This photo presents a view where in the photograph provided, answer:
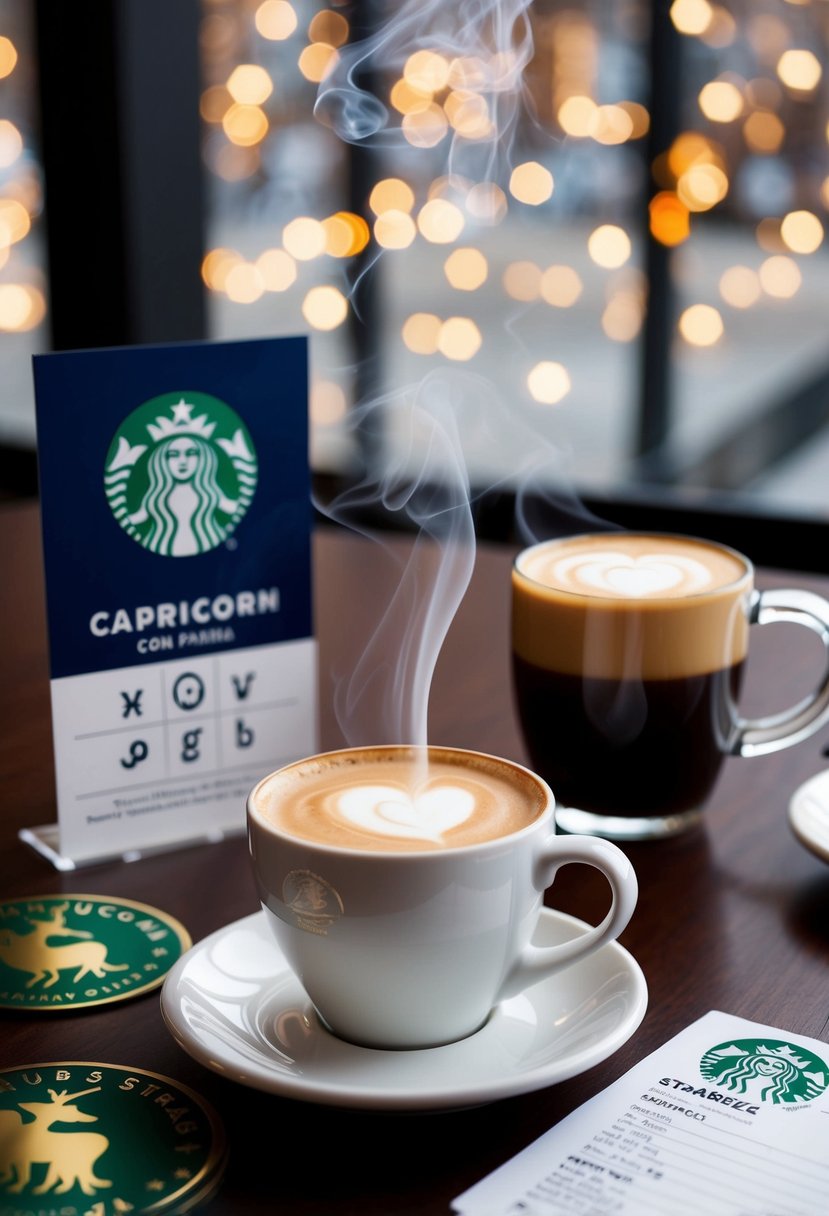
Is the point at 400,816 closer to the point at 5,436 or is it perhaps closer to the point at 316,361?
the point at 5,436

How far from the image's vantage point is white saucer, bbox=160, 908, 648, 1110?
0.60 meters

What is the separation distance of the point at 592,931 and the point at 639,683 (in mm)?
265

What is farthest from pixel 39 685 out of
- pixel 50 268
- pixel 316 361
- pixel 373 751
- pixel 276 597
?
pixel 316 361

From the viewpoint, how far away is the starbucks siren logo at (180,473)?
921 mm

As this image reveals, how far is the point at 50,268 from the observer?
7.98 ft

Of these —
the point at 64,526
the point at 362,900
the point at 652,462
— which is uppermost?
the point at 64,526

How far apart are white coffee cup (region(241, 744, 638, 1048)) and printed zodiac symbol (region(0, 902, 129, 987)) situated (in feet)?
0.50

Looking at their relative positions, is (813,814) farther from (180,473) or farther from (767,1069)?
(180,473)

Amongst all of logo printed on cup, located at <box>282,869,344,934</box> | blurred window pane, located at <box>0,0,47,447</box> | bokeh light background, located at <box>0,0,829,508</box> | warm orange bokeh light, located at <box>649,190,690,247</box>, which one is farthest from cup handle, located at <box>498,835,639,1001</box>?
blurred window pane, located at <box>0,0,47,447</box>

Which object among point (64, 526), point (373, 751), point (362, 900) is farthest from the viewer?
point (64, 526)

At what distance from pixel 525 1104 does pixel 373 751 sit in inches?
8.7

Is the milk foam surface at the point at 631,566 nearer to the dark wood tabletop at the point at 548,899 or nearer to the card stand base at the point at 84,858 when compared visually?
the dark wood tabletop at the point at 548,899

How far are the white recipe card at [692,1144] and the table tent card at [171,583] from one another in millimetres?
410

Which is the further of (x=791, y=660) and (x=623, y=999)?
(x=791, y=660)
